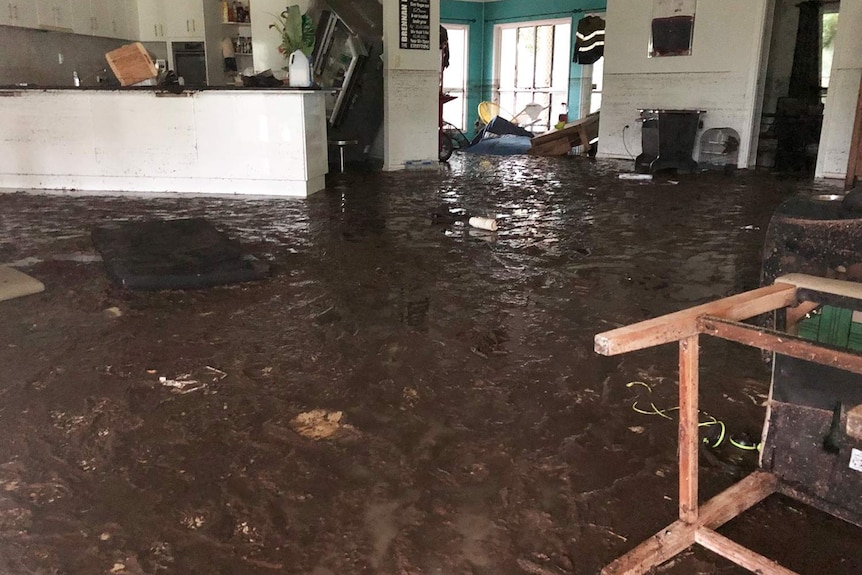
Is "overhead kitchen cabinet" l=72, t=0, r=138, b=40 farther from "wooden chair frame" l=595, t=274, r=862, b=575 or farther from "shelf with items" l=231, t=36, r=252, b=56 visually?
"wooden chair frame" l=595, t=274, r=862, b=575

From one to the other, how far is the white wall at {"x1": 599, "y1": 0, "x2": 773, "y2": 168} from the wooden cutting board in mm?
8544

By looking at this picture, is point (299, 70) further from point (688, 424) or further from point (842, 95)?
point (842, 95)

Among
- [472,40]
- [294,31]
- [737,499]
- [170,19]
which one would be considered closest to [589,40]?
[472,40]

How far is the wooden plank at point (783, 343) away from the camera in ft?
4.53

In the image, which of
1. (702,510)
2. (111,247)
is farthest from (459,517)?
(111,247)

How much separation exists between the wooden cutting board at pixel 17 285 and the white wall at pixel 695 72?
8544 mm

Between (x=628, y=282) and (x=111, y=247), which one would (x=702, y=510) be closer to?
(x=628, y=282)

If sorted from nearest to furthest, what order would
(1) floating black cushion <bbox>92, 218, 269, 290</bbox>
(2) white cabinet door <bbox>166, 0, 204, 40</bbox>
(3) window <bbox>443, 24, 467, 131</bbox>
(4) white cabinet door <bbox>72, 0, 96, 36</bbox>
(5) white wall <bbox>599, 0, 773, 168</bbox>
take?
(1) floating black cushion <bbox>92, 218, 269, 290</bbox>, (4) white cabinet door <bbox>72, 0, 96, 36</bbox>, (5) white wall <bbox>599, 0, 773, 168</bbox>, (2) white cabinet door <bbox>166, 0, 204, 40</bbox>, (3) window <bbox>443, 24, 467, 131</bbox>

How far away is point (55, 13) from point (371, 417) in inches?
327

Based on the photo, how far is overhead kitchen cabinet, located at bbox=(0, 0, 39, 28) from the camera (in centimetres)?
762

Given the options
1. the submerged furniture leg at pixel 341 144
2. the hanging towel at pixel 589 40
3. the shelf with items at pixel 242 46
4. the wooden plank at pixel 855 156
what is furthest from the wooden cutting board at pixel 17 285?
the hanging towel at pixel 589 40

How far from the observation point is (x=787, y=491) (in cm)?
184

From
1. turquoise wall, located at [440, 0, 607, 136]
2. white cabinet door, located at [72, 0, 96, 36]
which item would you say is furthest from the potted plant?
turquoise wall, located at [440, 0, 607, 136]

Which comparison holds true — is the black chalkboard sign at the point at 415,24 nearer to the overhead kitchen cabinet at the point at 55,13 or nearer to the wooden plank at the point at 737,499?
the overhead kitchen cabinet at the point at 55,13
